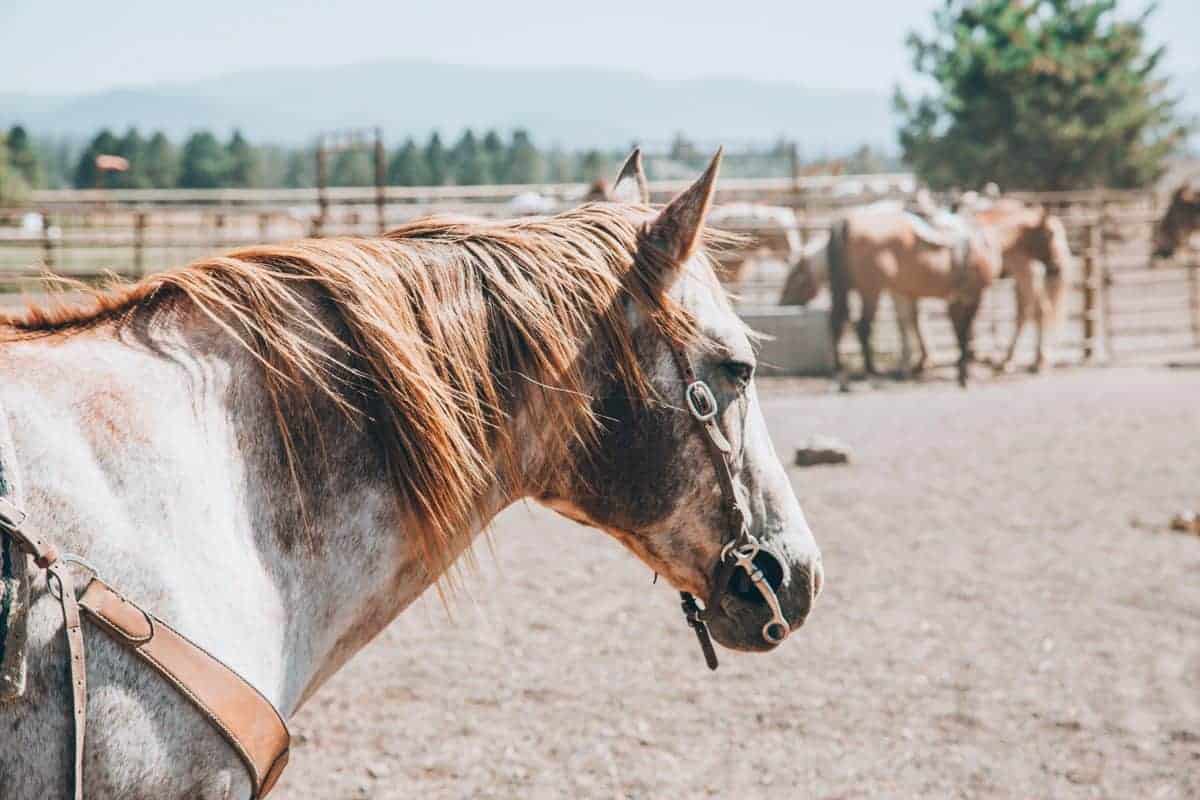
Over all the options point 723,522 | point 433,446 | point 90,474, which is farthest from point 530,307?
point 90,474

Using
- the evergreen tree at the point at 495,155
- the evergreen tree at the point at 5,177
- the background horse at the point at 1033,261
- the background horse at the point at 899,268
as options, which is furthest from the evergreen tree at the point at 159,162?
the background horse at the point at 1033,261

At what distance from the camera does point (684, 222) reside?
5.68 ft

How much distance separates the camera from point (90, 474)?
133cm

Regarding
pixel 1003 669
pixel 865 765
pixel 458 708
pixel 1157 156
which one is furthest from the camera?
pixel 1157 156

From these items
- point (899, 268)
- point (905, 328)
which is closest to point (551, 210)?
point (899, 268)

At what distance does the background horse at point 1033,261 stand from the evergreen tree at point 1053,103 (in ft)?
44.7

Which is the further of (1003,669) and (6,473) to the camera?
(1003,669)

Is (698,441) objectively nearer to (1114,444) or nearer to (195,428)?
(195,428)

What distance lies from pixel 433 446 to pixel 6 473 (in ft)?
1.76

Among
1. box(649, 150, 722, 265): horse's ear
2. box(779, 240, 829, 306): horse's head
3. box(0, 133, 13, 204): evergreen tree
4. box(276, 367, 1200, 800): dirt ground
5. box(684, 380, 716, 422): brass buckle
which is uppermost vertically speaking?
box(0, 133, 13, 204): evergreen tree

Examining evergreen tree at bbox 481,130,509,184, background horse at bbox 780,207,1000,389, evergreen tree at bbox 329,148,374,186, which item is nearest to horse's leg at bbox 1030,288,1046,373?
background horse at bbox 780,207,1000,389

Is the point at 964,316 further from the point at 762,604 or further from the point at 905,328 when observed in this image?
the point at 762,604

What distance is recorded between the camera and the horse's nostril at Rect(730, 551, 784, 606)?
5.87 ft

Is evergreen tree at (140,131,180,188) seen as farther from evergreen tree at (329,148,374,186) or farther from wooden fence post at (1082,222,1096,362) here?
wooden fence post at (1082,222,1096,362)
